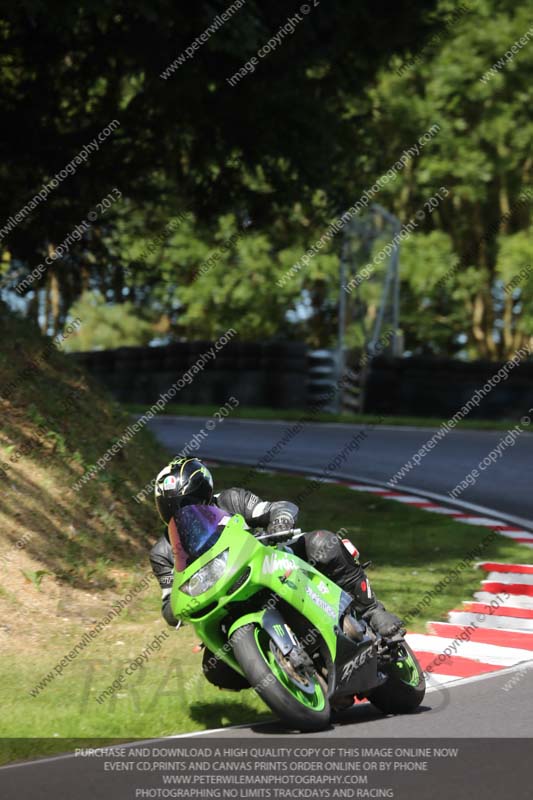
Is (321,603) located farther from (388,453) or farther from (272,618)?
(388,453)

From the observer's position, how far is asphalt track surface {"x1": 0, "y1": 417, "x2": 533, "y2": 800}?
589cm

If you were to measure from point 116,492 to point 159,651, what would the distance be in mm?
2938

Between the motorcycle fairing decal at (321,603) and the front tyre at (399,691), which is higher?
the motorcycle fairing decal at (321,603)

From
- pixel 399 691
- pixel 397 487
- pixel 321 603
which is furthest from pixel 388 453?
pixel 321 603

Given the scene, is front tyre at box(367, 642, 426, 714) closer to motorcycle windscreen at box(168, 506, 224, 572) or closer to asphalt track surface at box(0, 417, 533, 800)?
asphalt track surface at box(0, 417, 533, 800)

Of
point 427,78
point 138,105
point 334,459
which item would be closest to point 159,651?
point 334,459

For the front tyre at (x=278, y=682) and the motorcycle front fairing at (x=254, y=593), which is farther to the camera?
the motorcycle front fairing at (x=254, y=593)

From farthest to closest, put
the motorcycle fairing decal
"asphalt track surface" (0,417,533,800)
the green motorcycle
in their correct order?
the motorcycle fairing decal
the green motorcycle
"asphalt track surface" (0,417,533,800)

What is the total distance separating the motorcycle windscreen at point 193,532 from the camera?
21.2ft

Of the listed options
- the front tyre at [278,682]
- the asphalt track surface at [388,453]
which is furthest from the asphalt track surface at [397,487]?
the front tyre at [278,682]

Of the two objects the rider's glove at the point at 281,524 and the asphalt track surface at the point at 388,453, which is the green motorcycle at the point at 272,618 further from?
the asphalt track surface at the point at 388,453

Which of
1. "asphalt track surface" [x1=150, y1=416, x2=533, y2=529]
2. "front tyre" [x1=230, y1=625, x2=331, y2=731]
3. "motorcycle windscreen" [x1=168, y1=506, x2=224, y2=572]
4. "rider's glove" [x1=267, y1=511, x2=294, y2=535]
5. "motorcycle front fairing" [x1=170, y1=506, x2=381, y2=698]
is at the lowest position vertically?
"front tyre" [x1=230, y1=625, x2=331, y2=731]

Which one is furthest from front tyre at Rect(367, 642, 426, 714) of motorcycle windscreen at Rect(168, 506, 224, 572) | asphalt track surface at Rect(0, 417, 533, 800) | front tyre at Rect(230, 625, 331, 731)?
motorcycle windscreen at Rect(168, 506, 224, 572)

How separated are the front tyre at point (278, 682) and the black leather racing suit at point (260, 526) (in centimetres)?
59
